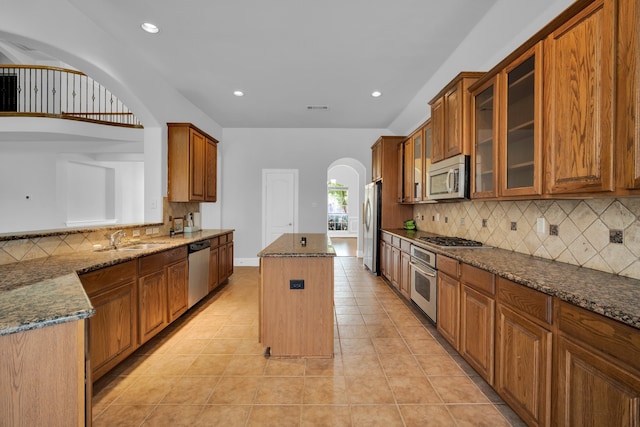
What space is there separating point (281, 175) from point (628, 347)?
18.9 ft

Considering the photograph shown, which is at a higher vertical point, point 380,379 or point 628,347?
point 628,347

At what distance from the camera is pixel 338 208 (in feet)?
43.0

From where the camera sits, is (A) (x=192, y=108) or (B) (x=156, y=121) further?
(A) (x=192, y=108)

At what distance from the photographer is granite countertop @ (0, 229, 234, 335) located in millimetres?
981

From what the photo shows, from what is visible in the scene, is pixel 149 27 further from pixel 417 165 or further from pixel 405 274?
pixel 405 274

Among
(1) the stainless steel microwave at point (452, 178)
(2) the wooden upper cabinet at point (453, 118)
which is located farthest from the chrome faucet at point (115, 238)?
(2) the wooden upper cabinet at point (453, 118)

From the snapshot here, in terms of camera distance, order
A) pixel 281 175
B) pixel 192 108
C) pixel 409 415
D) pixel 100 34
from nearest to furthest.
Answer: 1. pixel 409 415
2. pixel 100 34
3. pixel 192 108
4. pixel 281 175

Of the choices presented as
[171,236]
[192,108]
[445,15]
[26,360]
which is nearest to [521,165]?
[445,15]

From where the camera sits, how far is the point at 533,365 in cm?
149

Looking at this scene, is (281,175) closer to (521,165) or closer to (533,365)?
(521,165)

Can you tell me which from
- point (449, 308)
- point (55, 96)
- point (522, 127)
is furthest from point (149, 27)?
point (55, 96)

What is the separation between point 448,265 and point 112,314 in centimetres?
265

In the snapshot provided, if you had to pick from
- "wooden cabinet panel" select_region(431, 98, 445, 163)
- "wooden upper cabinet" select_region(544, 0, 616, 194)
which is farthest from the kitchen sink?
"wooden upper cabinet" select_region(544, 0, 616, 194)

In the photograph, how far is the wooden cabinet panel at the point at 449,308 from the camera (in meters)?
2.36
